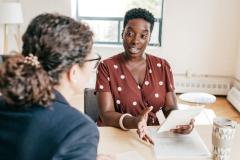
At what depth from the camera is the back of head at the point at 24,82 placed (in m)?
0.80

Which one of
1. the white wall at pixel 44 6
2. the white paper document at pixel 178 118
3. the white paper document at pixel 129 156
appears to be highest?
the white wall at pixel 44 6

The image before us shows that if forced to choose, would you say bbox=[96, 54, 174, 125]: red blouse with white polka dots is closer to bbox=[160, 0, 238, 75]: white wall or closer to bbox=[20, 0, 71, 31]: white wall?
bbox=[160, 0, 238, 75]: white wall

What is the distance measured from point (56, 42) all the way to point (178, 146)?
0.86m

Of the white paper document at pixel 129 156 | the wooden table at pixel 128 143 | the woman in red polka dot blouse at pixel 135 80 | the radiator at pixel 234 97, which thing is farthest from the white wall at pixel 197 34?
the white paper document at pixel 129 156

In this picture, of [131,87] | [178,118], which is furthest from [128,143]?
[131,87]

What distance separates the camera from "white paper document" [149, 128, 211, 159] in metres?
1.39

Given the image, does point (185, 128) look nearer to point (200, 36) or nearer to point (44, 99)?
point (44, 99)

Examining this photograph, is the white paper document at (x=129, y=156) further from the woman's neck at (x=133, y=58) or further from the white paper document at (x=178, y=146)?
the woman's neck at (x=133, y=58)

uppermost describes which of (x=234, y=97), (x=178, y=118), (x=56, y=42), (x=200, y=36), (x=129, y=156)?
(x=56, y=42)

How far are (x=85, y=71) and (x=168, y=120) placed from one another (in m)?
0.61

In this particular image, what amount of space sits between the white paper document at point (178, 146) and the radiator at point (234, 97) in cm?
275

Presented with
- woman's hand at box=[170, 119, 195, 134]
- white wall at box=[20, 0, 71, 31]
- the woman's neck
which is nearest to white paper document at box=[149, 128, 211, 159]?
woman's hand at box=[170, 119, 195, 134]

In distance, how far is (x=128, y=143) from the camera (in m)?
1.49

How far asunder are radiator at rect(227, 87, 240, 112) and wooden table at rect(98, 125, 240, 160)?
261 cm
